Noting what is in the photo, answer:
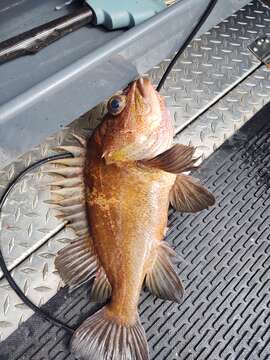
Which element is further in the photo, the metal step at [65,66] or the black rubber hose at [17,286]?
the black rubber hose at [17,286]

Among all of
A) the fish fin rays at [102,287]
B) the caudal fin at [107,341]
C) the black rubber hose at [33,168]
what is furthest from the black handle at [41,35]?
the caudal fin at [107,341]

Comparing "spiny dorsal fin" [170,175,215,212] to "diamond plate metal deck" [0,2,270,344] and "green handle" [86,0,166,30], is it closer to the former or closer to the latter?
"diamond plate metal deck" [0,2,270,344]

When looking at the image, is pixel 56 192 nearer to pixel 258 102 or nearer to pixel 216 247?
pixel 216 247

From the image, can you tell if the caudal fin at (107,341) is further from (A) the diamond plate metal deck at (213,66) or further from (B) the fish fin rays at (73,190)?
(A) the diamond plate metal deck at (213,66)

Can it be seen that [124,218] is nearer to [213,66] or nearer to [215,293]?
[215,293]

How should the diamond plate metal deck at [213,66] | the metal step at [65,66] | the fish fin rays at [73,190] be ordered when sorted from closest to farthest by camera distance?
the metal step at [65,66]
the fish fin rays at [73,190]
the diamond plate metal deck at [213,66]

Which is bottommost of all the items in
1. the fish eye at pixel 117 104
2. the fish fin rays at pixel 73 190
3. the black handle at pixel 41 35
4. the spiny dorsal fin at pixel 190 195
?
the spiny dorsal fin at pixel 190 195

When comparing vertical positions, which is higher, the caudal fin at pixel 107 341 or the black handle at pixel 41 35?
the black handle at pixel 41 35
